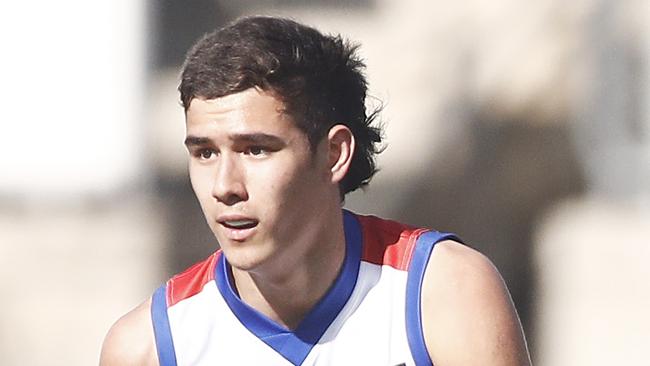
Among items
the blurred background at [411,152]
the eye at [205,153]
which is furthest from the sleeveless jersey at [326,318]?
the blurred background at [411,152]

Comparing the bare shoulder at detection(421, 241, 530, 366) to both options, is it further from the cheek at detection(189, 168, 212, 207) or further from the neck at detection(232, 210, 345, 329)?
the cheek at detection(189, 168, 212, 207)

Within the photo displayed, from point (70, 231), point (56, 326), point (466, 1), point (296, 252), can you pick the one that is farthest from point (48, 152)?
point (296, 252)

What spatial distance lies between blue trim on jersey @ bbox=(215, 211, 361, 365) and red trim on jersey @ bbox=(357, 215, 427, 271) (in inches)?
1.2

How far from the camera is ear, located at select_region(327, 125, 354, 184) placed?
2424mm

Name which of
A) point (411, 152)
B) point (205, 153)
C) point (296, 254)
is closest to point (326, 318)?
point (296, 254)

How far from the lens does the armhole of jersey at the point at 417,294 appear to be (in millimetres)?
2375

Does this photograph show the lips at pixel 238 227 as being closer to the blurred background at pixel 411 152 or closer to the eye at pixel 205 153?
the eye at pixel 205 153

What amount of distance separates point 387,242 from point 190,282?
357mm

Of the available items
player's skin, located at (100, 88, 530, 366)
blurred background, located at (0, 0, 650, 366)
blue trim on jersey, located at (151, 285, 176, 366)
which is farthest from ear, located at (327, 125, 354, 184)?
blurred background, located at (0, 0, 650, 366)

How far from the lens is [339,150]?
2.45 meters

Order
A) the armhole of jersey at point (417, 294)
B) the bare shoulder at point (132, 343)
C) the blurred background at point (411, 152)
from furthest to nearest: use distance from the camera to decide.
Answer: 1. the blurred background at point (411, 152)
2. the bare shoulder at point (132, 343)
3. the armhole of jersey at point (417, 294)

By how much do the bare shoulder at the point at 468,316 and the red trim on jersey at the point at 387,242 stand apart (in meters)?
0.06

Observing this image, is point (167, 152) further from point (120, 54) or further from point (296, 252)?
point (296, 252)

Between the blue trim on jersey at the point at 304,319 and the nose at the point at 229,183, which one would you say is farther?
the blue trim on jersey at the point at 304,319
